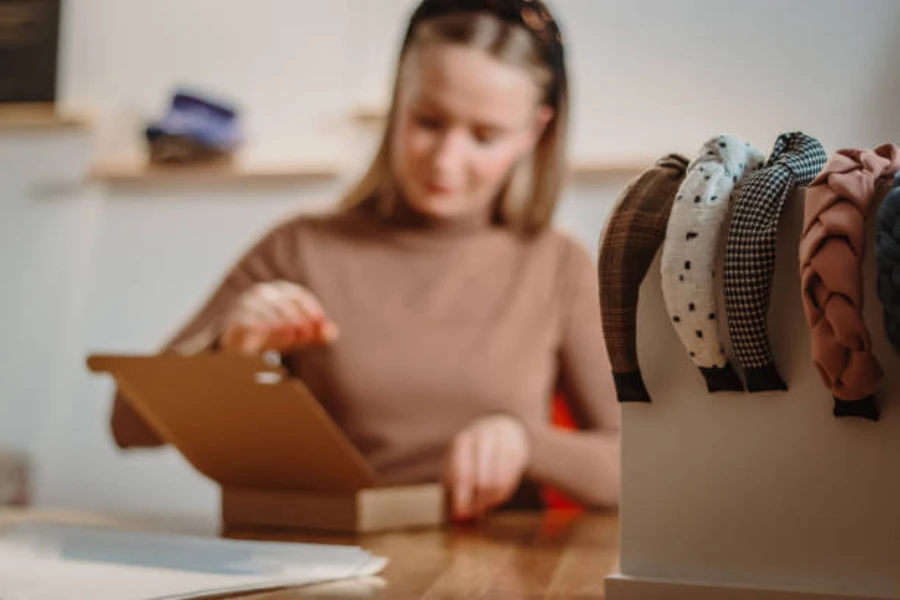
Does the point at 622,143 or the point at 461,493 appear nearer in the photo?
the point at 461,493

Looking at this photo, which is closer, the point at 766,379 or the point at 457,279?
the point at 766,379

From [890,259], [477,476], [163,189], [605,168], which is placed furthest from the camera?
[163,189]

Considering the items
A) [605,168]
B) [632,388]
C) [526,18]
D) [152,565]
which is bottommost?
[152,565]

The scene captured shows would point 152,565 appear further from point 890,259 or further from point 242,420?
point 890,259

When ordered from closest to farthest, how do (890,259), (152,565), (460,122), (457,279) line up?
(890,259) → (152,565) → (460,122) → (457,279)

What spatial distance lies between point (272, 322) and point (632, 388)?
22.5 inches

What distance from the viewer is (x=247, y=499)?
95 centimetres

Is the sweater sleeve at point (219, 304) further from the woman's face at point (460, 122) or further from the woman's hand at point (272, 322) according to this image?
the woman's face at point (460, 122)

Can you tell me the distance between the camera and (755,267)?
1.66 feet

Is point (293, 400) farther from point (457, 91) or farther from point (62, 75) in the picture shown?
point (62, 75)

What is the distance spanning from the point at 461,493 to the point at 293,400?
0.21m

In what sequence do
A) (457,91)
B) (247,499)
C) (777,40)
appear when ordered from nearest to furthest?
(247,499) → (457,91) → (777,40)

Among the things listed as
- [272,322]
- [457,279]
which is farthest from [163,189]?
[272,322]

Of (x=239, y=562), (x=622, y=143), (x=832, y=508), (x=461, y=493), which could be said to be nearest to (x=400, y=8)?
(x=622, y=143)
